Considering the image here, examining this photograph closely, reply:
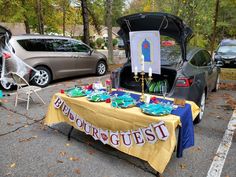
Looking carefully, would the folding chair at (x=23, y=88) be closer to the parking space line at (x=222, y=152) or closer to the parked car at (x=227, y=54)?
the parking space line at (x=222, y=152)

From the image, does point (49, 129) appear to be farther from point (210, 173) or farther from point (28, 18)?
point (28, 18)

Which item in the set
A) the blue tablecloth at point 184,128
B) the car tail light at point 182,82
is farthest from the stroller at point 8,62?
the blue tablecloth at point 184,128

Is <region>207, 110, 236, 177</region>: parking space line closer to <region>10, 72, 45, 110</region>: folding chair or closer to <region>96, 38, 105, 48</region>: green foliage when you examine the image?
<region>10, 72, 45, 110</region>: folding chair

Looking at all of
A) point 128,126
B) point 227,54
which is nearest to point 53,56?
point 128,126

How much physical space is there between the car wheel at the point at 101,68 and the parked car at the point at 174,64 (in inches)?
187

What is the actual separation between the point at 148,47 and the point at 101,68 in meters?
6.21

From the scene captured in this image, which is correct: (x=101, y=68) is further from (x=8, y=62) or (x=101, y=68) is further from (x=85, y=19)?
(x=8, y=62)

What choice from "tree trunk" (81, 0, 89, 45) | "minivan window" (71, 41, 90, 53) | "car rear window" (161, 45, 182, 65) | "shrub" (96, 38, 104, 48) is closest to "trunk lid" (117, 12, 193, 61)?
"car rear window" (161, 45, 182, 65)

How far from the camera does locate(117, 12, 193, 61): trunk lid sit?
3.84 m

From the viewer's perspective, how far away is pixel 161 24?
411 cm

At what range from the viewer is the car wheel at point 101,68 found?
9605 millimetres

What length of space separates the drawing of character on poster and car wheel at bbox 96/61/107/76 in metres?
5.82

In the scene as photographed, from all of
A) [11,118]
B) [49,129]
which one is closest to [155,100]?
[49,129]

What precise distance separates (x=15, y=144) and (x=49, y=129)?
2.34ft
